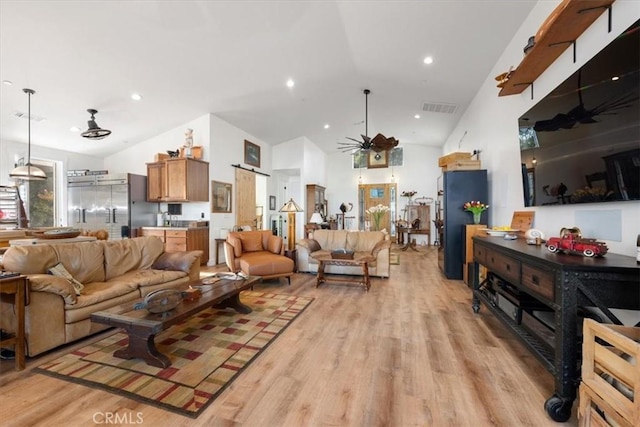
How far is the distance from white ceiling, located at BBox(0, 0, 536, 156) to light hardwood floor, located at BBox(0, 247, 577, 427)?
3.61 m

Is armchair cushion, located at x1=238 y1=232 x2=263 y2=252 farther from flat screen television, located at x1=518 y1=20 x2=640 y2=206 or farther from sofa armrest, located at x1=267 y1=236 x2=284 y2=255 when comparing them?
flat screen television, located at x1=518 y1=20 x2=640 y2=206

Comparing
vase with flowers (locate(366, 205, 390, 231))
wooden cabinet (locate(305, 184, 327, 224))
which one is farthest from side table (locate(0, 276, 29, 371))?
wooden cabinet (locate(305, 184, 327, 224))

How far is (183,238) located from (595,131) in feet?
19.9

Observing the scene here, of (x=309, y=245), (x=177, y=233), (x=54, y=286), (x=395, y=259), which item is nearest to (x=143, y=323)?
(x=54, y=286)

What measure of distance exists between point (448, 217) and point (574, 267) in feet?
11.0

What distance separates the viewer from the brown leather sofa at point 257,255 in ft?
13.8

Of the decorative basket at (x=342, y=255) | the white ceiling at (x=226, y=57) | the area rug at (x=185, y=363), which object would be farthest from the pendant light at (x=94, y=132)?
the decorative basket at (x=342, y=255)

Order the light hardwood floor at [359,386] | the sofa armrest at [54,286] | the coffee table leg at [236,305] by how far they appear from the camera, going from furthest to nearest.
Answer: the coffee table leg at [236,305] < the sofa armrest at [54,286] < the light hardwood floor at [359,386]

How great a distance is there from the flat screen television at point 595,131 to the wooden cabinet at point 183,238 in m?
5.66

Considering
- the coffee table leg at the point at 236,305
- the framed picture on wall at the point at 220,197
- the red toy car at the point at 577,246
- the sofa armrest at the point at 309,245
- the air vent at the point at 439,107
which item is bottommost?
the coffee table leg at the point at 236,305

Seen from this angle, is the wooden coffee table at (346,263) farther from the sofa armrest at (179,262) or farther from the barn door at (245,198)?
the barn door at (245,198)

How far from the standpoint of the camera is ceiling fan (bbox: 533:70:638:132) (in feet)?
5.65

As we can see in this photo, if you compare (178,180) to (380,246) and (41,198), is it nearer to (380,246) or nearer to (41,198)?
(41,198)

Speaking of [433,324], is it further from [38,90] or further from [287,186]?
[287,186]
